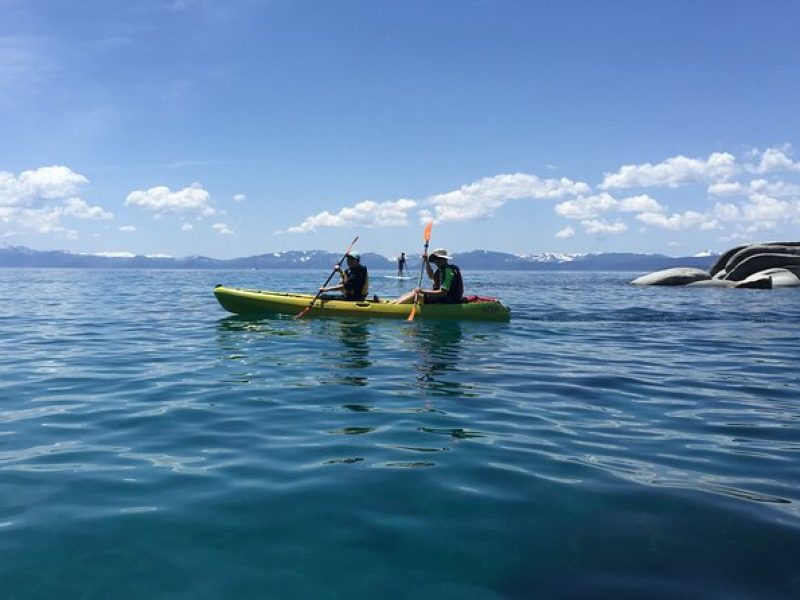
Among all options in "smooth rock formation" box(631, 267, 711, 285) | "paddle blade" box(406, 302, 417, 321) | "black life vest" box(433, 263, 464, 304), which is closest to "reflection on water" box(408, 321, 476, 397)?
"paddle blade" box(406, 302, 417, 321)

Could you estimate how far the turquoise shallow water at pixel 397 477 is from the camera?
3.69m

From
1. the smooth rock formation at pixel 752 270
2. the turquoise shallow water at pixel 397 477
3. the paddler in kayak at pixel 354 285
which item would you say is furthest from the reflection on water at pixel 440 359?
the smooth rock formation at pixel 752 270

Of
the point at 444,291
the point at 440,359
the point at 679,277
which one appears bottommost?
the point at 440,359

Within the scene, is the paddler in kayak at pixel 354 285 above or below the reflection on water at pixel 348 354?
above

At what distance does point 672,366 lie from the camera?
11211 millimetres

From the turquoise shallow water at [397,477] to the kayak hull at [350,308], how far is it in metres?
5.89

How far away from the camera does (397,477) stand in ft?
17.4

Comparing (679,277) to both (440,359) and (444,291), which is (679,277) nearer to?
(444,291)

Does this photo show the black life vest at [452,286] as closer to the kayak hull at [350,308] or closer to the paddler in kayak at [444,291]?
the paddler in kayak at [444,291]

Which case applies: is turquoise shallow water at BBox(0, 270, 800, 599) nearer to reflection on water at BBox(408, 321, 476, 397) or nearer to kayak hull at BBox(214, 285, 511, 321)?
reflection on water at BBox(408, 321, 476, 397)

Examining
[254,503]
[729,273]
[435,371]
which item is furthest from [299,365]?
Result: [729,273]

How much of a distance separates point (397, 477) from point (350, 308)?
12.6m

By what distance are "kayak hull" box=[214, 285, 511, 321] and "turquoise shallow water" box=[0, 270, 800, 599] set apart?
589cm

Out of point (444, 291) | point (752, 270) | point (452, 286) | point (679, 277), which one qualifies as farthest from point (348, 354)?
point (752, 270)
